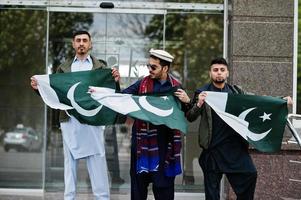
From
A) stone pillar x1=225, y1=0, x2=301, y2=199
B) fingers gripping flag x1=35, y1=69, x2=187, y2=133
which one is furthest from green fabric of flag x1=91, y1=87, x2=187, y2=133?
stone pillar x1=225, y1=0, x2=301, y2=199

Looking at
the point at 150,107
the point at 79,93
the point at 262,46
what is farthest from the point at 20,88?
the point at 150,107

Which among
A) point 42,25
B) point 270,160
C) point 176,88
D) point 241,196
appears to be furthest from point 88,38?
point 42,25

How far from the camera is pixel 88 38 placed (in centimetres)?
664

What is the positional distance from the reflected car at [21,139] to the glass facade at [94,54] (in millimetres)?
38

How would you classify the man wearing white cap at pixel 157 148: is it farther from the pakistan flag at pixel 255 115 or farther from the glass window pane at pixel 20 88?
the glass window pane at pixel 20 88

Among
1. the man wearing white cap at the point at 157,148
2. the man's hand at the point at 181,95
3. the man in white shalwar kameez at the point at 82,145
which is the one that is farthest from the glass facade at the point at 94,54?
the man's hand at the point at 181,95

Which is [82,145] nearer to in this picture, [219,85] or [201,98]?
[201,98]

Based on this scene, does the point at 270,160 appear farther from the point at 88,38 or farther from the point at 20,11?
the point at 20,11

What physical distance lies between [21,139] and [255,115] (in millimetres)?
6434

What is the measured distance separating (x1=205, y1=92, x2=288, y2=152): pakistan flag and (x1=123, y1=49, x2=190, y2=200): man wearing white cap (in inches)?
14.8

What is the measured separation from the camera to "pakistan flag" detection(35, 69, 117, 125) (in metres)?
6.40

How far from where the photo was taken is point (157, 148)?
611cm

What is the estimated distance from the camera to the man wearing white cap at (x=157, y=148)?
609cm

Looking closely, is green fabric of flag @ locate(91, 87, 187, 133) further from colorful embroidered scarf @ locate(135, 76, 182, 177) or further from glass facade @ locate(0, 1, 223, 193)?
glass facade @ locate(0, 1, 223, 193)
